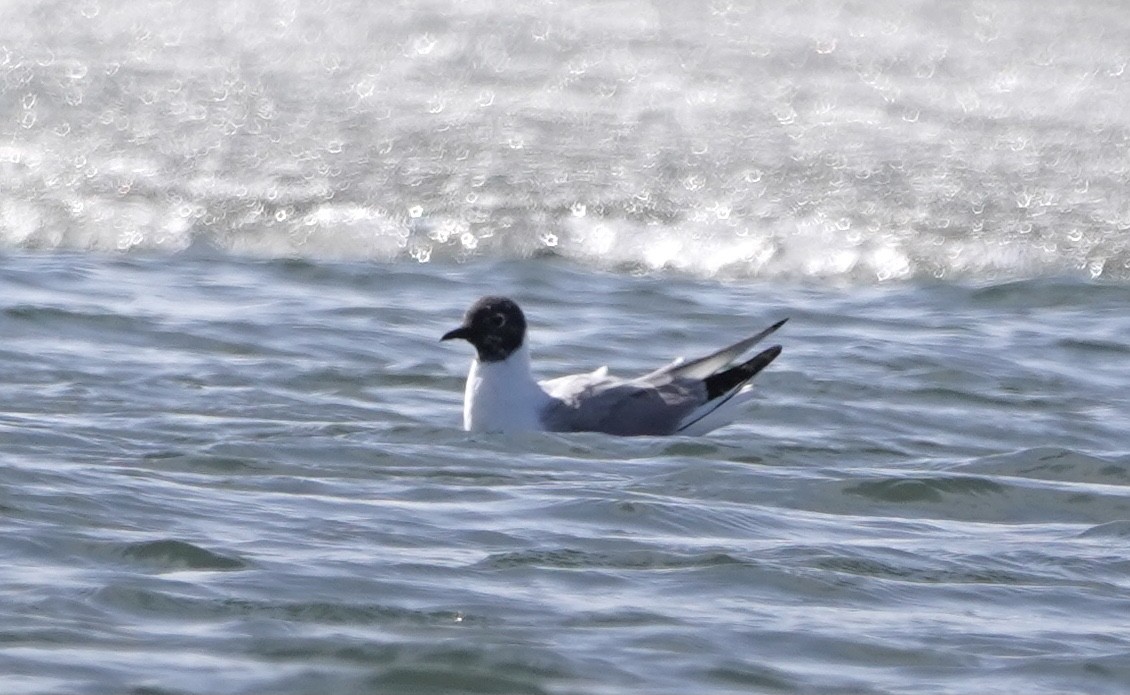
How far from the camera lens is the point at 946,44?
1648 centimetres

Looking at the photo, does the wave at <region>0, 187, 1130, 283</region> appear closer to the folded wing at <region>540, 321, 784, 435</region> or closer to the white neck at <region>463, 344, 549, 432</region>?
the folded wing at <region>540, 321, 784, 435</region>

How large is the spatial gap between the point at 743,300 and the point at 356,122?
3749 millimetres

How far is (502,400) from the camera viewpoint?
29.1 ft

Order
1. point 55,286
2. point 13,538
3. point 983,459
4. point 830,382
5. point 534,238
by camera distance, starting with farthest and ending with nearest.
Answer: point 534,238, point 55,286, point 830,382, point 983,459, point 13,538

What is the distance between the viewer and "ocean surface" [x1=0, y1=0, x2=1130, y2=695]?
18.6 feet

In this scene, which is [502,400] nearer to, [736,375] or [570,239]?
[736,375]

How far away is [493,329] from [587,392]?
523mm

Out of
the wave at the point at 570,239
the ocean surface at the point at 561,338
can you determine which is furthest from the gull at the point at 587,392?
the wave at the point at 570,239

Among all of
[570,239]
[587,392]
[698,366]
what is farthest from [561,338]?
[587,392]

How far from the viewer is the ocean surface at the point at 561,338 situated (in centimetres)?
567

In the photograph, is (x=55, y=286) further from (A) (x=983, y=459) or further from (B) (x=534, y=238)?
(A) (x=983, y=459)

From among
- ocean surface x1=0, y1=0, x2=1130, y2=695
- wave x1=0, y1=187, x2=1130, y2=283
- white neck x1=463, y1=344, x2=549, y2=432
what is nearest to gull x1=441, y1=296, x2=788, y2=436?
white neck x1=463, y1=344, x2=549, y2=432

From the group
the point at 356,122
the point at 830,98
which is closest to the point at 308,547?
the point at 356,122

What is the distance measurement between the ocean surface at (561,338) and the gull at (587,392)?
8.2 inches
